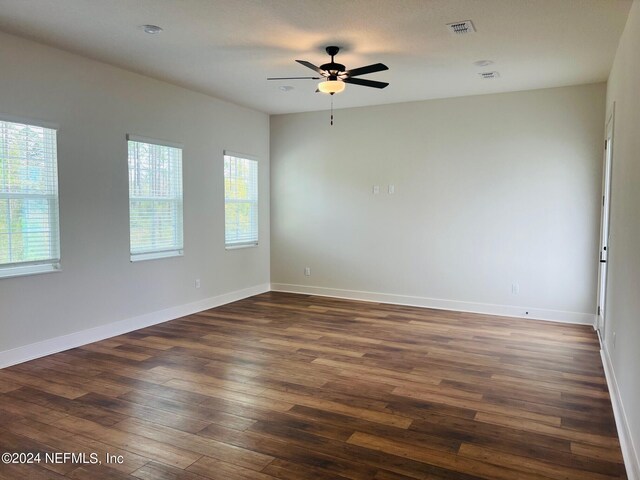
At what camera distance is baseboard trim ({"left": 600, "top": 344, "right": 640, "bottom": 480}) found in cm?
220

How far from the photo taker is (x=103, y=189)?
454 centimetres

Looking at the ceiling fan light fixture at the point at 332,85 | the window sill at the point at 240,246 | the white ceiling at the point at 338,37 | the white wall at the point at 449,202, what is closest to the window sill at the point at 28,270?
the white ceiling at the point at 338,37

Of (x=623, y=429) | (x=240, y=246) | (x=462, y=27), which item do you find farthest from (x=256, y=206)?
(x=623, y=429)

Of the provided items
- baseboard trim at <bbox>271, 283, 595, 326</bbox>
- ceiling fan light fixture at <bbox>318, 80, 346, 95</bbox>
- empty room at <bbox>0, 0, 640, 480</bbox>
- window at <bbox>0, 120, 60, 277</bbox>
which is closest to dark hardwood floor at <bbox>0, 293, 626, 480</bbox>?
empty room at <bbox>0, 0, 640, 480</bbox>

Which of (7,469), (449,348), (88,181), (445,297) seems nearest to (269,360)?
(449,348)

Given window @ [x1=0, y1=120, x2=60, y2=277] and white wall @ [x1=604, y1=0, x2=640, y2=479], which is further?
window @ [x1=0, y1=120, x2=60, y2=277]

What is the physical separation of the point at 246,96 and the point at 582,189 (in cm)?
418

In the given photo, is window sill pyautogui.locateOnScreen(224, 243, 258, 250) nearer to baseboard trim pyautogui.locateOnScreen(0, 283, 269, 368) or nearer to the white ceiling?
baseboard trim pyautogui.locateOnScreen(0, 283, 269, 368)

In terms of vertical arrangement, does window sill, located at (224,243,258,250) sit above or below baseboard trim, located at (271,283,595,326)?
above

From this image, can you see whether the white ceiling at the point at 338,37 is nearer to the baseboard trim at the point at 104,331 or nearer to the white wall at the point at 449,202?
the white wall at the point at 449,202

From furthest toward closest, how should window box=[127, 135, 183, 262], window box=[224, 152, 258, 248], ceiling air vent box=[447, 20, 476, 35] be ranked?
1. window box=[224, 152, 258, 248]
2. window box=[127, 135, 183, 262]
3. ceiling air vent box=[447, 20, 476, 35]

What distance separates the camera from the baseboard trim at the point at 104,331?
3.89 metres

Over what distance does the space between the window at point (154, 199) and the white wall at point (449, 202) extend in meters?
2.08

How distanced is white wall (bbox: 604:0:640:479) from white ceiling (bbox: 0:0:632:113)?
450 mm
